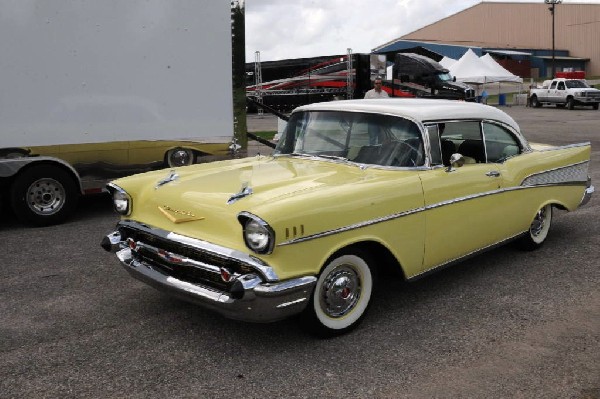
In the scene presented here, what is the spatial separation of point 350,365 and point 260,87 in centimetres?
2303

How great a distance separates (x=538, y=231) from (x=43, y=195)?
549 centimetres

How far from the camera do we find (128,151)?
23.8 feet

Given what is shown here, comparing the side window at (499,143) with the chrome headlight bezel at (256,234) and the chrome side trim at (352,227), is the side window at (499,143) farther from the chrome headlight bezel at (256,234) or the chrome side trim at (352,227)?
the chrome headlight bezel at (256,234)

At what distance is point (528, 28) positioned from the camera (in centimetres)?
7800

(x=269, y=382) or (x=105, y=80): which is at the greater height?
(x=105, y=80)

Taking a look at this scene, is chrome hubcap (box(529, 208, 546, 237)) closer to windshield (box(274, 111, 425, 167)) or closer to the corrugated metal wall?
windshield (box(274, 111, 425, 167))

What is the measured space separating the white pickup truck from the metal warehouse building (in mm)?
31887

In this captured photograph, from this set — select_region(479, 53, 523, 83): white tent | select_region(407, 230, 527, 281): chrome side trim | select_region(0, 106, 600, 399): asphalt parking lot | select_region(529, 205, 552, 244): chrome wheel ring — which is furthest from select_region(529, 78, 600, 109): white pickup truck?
select_region(407, 230, 527, 281): chrome side trim

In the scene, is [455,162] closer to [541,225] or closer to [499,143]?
[499,143]

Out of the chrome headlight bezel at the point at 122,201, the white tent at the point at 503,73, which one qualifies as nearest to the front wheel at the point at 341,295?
the chrome headlight bezel at the point at 122,201

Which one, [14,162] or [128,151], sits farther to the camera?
[128,151]

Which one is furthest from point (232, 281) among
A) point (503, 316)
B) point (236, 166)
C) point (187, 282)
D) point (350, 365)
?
point (503, 316)

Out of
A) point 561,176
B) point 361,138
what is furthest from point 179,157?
point 561,176

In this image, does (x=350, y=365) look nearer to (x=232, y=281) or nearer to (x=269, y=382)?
(x=269, y=382)
